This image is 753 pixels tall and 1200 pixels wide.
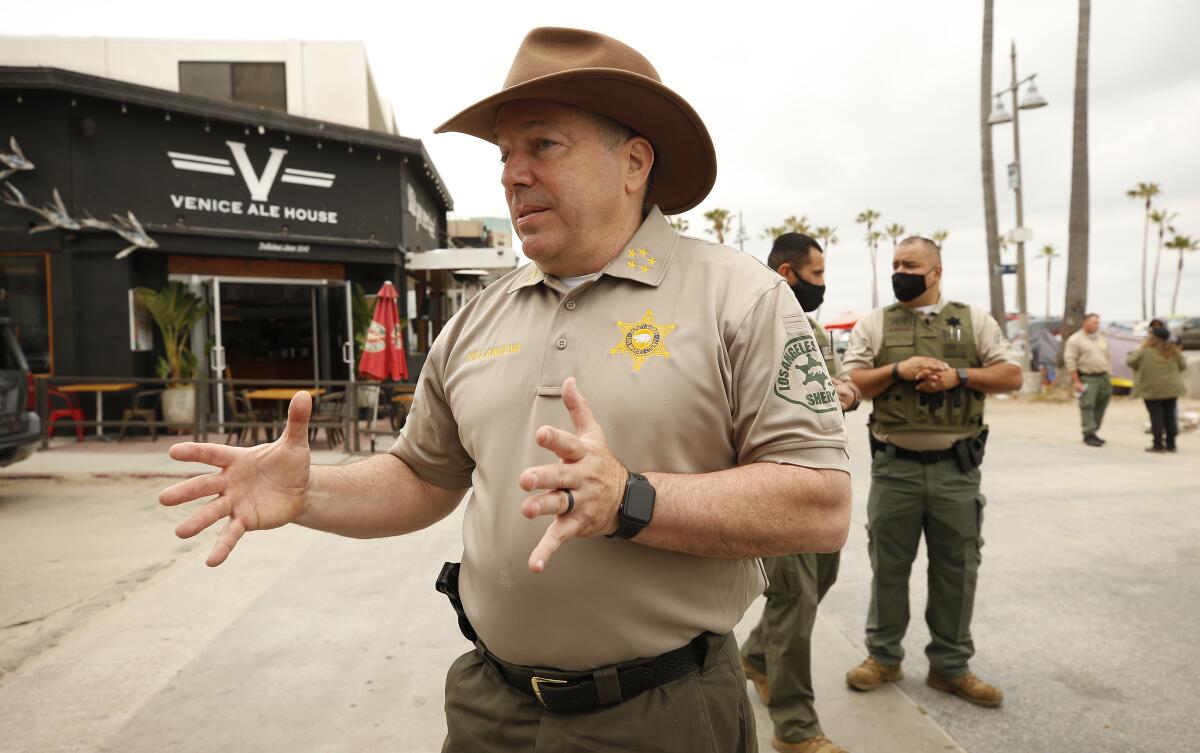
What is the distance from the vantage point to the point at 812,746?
3.18 m

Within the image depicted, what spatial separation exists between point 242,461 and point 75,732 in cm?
259

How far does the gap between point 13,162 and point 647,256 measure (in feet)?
47.1

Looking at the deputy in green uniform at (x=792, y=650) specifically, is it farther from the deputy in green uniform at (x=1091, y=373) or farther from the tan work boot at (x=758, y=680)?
the deputy in green uniform at (x=1091, y=373)

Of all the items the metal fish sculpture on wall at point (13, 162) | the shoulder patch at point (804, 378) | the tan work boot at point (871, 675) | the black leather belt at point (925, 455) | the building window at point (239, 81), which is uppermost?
the building window at point (239, 81)

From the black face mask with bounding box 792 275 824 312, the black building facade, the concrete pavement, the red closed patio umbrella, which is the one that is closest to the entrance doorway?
the black building facade

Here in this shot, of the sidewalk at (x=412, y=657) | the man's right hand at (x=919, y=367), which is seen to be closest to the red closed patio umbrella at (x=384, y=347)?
the sidewalk at (x=412, y=657)

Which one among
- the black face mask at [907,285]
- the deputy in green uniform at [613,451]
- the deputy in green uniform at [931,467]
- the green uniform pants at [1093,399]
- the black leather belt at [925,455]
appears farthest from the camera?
the green uniform pants at [1093,399]

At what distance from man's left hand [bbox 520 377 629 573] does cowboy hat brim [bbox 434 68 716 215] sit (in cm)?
74

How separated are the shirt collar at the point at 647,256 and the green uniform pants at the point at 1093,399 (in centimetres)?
1187

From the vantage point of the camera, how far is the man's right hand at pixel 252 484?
62.9 inches

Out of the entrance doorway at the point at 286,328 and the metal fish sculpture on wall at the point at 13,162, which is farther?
the entrance doorway at the point at 286,328

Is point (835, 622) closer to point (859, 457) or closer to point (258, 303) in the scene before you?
point (859, 457)

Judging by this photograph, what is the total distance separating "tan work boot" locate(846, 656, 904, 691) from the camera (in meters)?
3.82

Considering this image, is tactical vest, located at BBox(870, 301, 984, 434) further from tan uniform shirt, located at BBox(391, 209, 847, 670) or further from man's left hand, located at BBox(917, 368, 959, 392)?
tan uniform shirt, located at BBox(391, 209, 847, 670)
